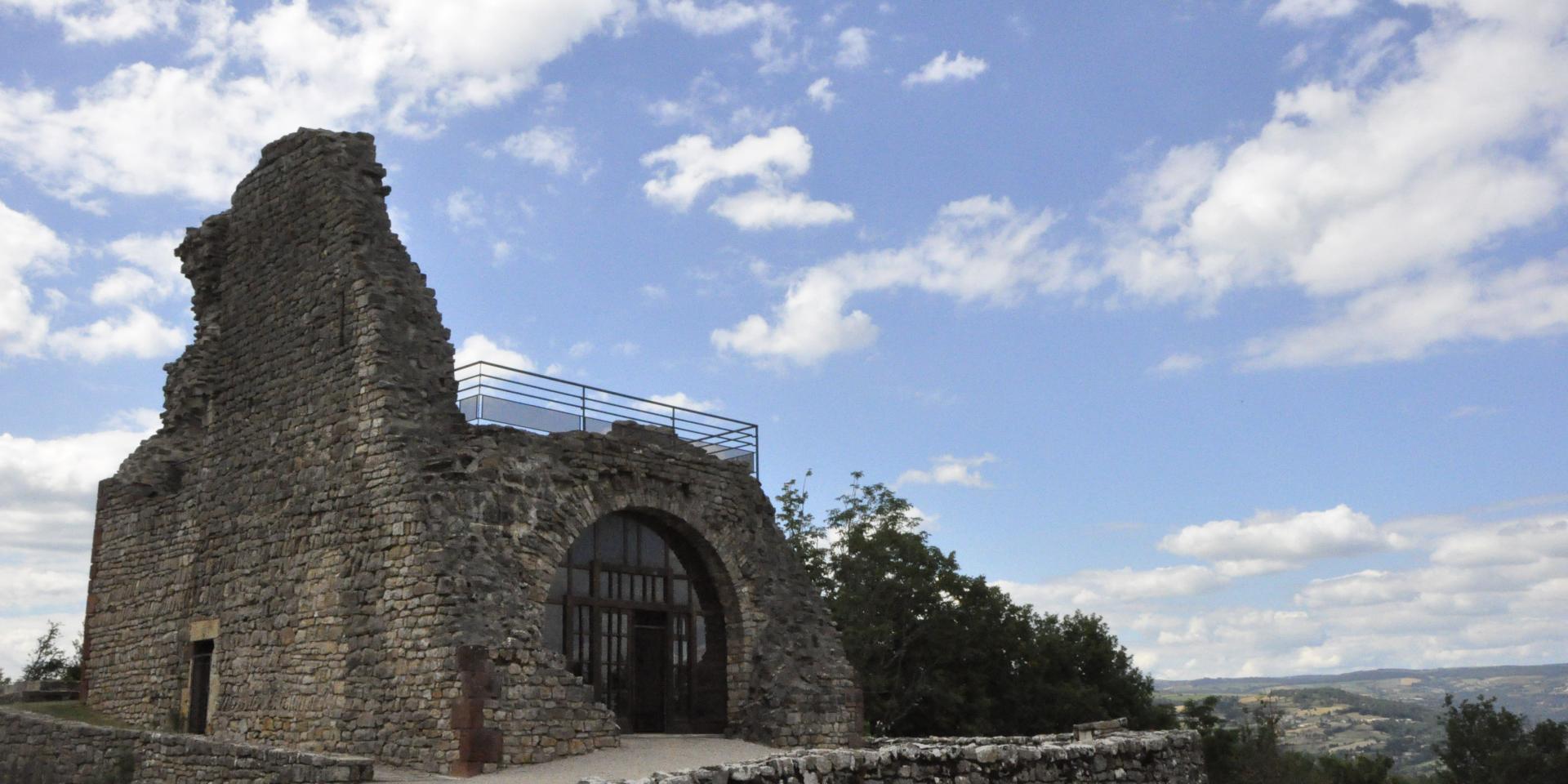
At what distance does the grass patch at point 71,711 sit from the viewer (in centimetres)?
2042

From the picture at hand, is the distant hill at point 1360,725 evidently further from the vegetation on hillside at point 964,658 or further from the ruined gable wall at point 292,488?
the ruined gable wall at point 292,488

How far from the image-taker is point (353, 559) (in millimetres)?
16734

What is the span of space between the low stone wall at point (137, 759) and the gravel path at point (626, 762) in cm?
105

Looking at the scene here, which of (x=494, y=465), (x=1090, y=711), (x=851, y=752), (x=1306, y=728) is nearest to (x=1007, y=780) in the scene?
(x=851, y=752)

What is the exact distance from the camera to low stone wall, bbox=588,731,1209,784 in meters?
8.25

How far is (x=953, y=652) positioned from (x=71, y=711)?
21.2 meters

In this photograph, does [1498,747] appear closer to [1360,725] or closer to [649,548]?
[649,548]

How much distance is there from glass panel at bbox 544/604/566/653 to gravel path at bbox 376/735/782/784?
5.54 ft

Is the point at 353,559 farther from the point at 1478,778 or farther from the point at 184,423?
the point at 1478,778

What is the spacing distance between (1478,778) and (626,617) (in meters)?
40.1

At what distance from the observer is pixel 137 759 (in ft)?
54.6

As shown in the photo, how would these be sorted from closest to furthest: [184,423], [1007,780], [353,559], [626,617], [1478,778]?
[1007,780] → [353,559] → [626,617] → [184,423] → [1478,778]

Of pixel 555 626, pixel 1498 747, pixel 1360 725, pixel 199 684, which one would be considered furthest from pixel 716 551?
pixel 1360 725

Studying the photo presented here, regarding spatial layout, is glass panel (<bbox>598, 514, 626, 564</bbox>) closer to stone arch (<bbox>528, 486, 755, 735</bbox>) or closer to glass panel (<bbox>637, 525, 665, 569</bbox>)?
stone arch (<bbox>528, 486, 755, 735</bbox>)
